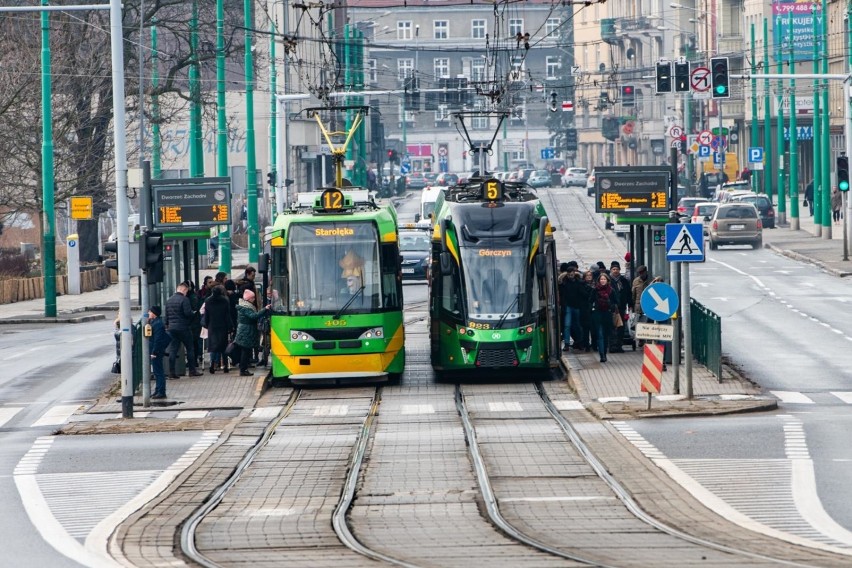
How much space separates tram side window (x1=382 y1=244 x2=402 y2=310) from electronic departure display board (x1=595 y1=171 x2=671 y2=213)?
178 inches

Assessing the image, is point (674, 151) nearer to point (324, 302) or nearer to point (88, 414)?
point (324, 302)

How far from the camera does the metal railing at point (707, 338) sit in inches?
1071

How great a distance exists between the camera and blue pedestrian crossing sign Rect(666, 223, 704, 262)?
25156mm

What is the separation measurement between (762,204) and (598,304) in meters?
47.2

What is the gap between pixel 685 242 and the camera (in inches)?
993

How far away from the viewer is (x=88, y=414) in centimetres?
2577

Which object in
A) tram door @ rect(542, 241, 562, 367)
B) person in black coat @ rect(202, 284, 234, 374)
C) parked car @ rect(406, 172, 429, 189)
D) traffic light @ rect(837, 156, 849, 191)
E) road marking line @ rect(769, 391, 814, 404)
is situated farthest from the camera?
parked car @ rect(406, 172, 429, 189)

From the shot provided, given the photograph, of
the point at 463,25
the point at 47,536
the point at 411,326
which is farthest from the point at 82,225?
the point at 463,25

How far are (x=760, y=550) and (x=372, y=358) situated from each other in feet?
47.3

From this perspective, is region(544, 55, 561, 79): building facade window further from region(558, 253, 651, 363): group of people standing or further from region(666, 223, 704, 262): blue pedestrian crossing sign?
region(666, 223, 704, 262): blue pedestrian crossing sign

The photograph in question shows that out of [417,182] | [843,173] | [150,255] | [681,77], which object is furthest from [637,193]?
[417,182]

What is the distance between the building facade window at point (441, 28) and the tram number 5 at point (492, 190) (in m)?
138

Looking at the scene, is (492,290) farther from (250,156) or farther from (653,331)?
(250,156)

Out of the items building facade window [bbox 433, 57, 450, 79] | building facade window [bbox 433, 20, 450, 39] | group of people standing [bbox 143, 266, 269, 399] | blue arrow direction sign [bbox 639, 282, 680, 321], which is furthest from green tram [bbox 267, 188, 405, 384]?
building facade window [bbox 433, 20, 450, 39]
